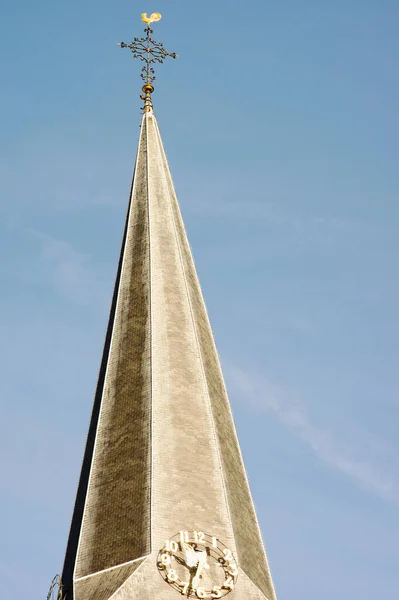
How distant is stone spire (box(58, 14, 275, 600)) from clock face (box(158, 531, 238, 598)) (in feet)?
0.08

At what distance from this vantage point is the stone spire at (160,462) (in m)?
34.6

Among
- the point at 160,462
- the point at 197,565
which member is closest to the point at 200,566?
the point at 197,565

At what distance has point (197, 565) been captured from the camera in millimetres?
34438

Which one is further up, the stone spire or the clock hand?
the stone spire

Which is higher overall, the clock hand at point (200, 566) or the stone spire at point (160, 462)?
the stone spire at point (160, 462)

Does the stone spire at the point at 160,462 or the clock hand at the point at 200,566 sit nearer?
the clock hand at the point at 200,566

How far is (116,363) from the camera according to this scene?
40.8 m

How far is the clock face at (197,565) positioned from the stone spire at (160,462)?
0.08 ft

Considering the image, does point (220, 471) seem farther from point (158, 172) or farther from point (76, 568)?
point (158, 172)

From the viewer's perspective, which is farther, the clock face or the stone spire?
the stone spire

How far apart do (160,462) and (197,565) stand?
10.8 feet

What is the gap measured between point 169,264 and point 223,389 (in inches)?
171

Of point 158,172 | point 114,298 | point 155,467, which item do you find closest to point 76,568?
point 155,467

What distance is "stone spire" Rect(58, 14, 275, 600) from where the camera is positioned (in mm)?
34594
